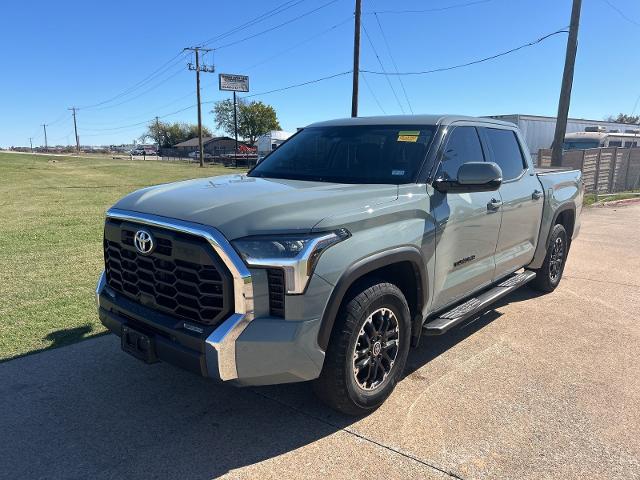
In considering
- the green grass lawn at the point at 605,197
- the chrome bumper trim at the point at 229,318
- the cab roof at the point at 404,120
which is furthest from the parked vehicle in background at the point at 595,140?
the chrome bumper trim at the point at 229,318

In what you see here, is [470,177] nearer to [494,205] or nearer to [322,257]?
[494,205]

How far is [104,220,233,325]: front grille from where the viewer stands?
8.57 ft

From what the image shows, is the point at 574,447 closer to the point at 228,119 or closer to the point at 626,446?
the point at 626,446

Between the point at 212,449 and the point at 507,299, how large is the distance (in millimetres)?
4093

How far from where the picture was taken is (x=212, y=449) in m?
2.88

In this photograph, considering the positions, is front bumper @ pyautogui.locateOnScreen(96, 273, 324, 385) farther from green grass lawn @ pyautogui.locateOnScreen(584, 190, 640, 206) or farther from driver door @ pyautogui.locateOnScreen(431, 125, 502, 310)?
green grass lawn @ pyautogui.locateOnScreen(584, 190, 640, 206)

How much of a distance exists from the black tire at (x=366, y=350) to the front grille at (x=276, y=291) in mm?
441

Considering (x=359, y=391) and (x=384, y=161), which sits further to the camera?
(x=384, y=161)

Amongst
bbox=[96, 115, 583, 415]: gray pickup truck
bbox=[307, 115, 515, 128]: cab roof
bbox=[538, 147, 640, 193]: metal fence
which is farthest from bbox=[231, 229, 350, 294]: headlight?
bbox=[538, 147, 640, 193]: metal fence

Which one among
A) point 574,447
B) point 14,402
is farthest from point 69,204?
point 574,447

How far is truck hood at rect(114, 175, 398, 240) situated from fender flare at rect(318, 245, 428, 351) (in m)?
0.32

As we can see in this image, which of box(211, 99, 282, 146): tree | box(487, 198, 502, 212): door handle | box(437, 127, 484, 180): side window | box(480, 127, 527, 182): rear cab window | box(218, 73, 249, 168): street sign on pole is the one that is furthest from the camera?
box(211, 99, 282, 146): tree

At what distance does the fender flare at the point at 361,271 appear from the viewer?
9.04ft

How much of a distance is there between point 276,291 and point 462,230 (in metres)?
1.82
